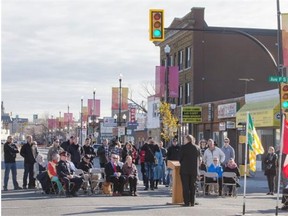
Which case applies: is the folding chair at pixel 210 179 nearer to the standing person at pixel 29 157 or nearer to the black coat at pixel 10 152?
the standing person at pixel 29 157

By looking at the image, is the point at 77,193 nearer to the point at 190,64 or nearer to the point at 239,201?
the point at 239,201

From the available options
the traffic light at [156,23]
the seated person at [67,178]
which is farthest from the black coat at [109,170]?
the traffic light at [156,23]

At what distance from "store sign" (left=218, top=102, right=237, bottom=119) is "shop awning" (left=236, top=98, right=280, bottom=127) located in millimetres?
1829

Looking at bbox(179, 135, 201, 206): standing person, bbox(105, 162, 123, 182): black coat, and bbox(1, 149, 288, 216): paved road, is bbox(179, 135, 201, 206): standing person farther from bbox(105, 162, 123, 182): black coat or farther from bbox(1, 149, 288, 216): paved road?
bbox(105, 162, 123, 182): black coat

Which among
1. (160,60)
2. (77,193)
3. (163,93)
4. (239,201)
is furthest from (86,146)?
(160,60)

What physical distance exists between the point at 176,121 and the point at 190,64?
205 inches

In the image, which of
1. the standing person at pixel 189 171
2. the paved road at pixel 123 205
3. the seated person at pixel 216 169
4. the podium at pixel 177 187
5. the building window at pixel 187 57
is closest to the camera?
the paved road at pixel 123 205

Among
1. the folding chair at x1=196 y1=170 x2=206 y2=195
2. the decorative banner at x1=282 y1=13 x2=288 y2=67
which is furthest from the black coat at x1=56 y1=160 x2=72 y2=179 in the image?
the decorative banner at x1=282 y1=13 x2=288 y2=67

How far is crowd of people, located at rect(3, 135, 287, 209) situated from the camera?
16938 mm

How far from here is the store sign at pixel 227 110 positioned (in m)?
42.9

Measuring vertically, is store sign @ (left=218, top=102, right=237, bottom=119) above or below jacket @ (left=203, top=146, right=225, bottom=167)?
above

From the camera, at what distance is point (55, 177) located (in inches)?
770

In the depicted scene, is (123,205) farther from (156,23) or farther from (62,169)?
(156,23)

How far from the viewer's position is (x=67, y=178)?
19.2m
